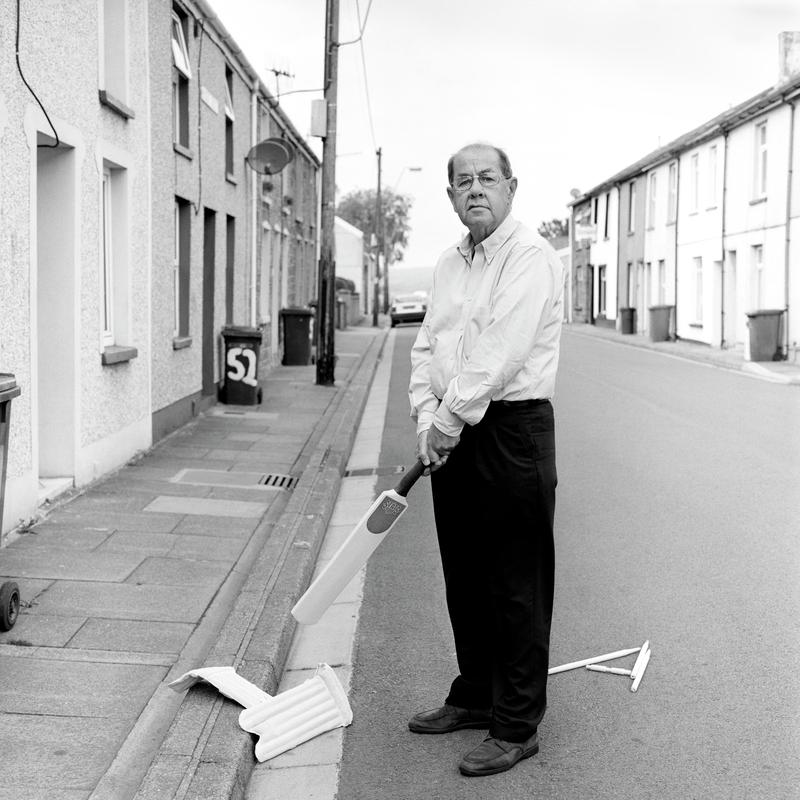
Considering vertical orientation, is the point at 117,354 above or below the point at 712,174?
below

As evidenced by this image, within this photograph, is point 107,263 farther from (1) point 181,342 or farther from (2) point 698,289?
(2) point 698,289

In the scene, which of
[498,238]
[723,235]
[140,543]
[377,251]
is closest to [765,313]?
[723,235]

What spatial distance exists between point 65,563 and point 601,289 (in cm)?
4452

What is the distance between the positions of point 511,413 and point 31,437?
15.1 feet

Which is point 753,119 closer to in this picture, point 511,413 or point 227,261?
point 227,261

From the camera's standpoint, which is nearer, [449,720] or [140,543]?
[449,720]

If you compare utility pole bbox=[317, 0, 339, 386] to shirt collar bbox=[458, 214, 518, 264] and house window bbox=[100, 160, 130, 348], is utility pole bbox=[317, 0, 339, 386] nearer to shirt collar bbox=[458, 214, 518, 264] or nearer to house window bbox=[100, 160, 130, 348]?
house window bbox=[100, 160, 130, 348]

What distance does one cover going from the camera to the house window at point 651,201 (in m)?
39.0

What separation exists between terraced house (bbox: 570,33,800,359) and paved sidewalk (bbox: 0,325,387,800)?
56.4 ft

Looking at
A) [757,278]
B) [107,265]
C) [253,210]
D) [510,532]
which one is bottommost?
[510,532]

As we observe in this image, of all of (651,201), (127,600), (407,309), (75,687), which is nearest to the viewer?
(75,687)

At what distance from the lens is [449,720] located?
4.30 meters

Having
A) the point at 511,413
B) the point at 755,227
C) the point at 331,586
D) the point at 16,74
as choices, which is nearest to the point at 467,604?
the point at 331,586

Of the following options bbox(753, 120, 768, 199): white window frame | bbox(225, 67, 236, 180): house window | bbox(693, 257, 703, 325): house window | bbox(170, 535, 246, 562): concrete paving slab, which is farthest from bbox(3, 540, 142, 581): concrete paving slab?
bbox(693, 257, 703, 325): house window
